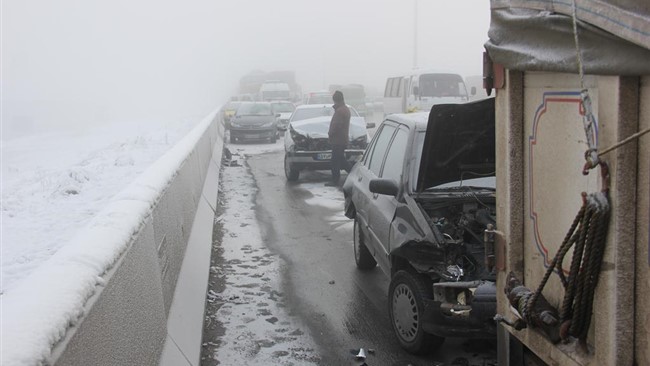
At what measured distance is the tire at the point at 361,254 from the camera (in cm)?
781

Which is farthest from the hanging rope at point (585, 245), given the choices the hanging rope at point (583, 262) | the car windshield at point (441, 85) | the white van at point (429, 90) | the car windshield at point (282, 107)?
the car windshield at point (282, 107)

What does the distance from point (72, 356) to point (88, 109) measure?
9287 centimetres

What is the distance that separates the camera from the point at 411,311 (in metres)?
5.45

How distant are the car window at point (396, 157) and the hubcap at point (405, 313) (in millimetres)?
1129

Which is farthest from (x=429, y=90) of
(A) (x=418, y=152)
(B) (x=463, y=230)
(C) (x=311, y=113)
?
(B) (x=463, y=230)

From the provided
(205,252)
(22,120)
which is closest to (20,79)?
(22,120)

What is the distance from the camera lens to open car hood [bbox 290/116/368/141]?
15.8 m

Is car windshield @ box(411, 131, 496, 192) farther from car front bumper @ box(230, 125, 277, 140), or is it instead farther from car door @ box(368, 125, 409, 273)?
car front bumper @ box(230, 125, 277, 140)

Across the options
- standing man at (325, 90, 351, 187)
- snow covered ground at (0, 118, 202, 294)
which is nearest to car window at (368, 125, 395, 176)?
snow covered ground at (0, 118, 202, 294)

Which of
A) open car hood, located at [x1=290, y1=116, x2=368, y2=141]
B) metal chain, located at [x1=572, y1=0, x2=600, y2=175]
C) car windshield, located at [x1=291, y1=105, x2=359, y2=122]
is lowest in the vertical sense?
open car hood, located at [x1=290, y1=116, x2=368, y2=141]

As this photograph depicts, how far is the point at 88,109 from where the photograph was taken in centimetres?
8956

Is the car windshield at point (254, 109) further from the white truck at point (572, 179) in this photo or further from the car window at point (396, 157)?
the white truck at point (572, 179)

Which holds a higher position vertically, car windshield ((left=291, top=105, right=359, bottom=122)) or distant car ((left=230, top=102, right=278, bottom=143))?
car windshield ((left=291, top=105, right=359, bottom=122))

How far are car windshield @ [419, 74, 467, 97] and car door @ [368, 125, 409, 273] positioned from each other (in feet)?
56.5
